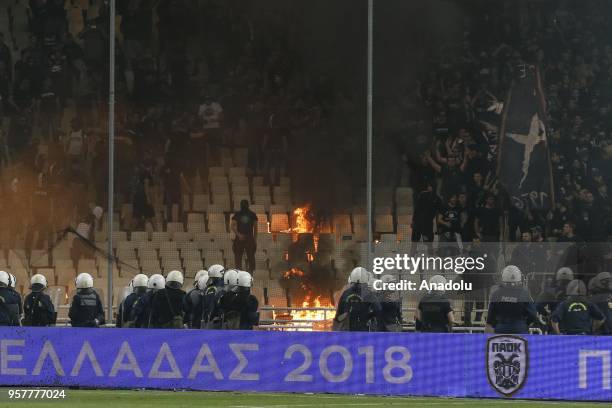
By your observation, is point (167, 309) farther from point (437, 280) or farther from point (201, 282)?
point (437, 280)

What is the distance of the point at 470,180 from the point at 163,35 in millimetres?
5511

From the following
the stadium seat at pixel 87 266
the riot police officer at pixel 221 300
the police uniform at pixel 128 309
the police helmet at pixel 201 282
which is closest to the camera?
the riot police officer at pixel 221 300

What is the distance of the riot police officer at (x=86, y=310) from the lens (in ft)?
68.3

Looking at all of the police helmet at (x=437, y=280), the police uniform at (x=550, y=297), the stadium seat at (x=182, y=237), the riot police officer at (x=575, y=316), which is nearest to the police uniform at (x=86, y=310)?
the stadium seat at (x=182, y=237)

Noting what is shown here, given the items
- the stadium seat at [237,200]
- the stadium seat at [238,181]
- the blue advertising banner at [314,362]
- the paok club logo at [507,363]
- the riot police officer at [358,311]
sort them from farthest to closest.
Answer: the stadium seat at [238,181]
the stadium seat at [237,200]
the riot police officer at [358,311]
the paok club logo at [507,363]
the blue advertising banner at [314,362]

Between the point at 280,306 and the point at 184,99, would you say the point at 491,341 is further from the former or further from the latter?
the point at 184,99

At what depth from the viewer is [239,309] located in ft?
66.6

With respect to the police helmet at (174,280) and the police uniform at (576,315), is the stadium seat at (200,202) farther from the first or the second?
the police uniform at (576,315)

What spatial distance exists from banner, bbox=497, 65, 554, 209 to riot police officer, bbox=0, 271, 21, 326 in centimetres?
712

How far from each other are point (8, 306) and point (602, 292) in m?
7.70

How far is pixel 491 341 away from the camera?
1731cm

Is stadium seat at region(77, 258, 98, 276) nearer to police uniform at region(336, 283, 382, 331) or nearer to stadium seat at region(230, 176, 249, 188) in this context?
stadium seat at region(230, 176, 249, 188)

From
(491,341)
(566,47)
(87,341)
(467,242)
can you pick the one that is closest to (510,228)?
(467,242)

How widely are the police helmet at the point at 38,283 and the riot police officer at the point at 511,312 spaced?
20.8ft
